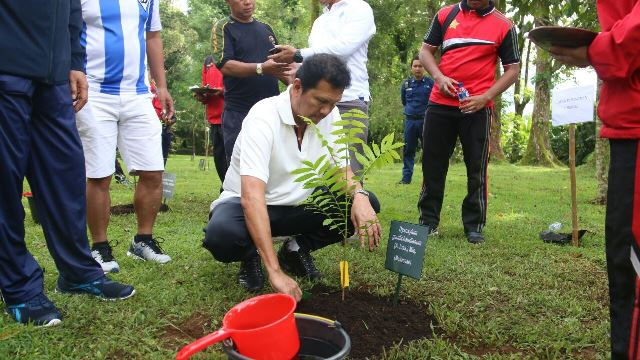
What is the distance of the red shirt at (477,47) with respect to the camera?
4121mm

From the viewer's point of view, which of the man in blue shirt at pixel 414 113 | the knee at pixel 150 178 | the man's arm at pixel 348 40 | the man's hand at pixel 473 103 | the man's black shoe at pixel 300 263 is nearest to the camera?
the man's black shoe at pixel 300 263

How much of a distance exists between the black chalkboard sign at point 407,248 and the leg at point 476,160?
197cm

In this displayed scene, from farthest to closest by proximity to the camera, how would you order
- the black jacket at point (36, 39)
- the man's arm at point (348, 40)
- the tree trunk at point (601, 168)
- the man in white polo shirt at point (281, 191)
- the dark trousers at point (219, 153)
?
1. the tree trunk at point (601, 168)
2. the dark trousers at point (219, 153)
3. the man's arm at point (348, 40)
4. the man in white polo shirt at point (281, 191)
5. the black jacket at point (36, 39)

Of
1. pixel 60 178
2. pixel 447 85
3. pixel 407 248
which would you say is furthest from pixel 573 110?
pixel 60 178

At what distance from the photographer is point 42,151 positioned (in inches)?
98.3

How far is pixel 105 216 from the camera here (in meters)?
3.30

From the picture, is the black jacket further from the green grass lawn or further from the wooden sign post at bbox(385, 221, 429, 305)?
the wooden sign post at bbox(385, 221, 429, 305)

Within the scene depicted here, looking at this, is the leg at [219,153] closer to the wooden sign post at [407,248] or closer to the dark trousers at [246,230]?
the dark trousers at [246,230]

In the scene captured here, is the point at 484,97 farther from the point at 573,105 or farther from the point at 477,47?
the point at 573,105

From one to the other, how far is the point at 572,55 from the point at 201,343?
1.43m

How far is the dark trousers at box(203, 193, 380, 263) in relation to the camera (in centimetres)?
274

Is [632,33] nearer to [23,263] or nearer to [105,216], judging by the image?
[23,263]

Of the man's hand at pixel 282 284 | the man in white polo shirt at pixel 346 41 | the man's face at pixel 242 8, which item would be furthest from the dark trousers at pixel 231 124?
the man's hand at pixel 282 284

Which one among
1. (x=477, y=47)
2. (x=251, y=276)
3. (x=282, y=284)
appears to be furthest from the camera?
(x=477, y=47)
